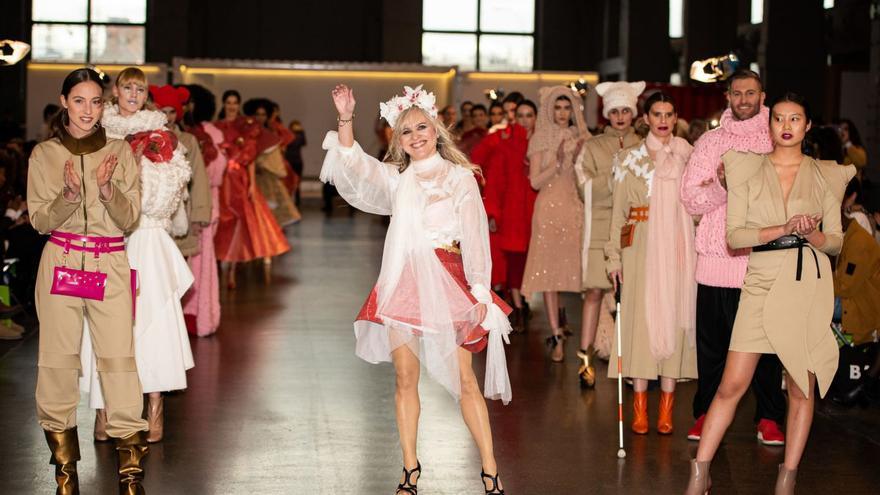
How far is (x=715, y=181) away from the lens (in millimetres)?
5777

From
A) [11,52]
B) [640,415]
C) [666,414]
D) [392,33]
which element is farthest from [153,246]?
[392,33]

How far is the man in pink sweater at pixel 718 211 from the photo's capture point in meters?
5.83

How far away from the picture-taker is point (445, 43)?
31188 mm

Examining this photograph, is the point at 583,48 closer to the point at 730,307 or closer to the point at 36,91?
the point at 36,91

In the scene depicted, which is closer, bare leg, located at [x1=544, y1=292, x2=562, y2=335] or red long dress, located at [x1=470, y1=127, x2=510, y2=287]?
bare leg, located at [x1=544, y1=292, x2=562, y2=335]

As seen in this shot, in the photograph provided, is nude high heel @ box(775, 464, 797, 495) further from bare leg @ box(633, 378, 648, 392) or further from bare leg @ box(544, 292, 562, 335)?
bare leg @ box(544, 292, 562, 335)

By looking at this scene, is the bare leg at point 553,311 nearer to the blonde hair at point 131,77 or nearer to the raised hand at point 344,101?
the blonde hair at point 131,77

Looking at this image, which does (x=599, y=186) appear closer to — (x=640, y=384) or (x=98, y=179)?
(x=640, y=384)

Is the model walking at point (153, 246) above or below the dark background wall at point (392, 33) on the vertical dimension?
below

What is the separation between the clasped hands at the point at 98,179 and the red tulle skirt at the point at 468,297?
108 centimetres

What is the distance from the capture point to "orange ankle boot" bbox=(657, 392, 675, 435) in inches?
256

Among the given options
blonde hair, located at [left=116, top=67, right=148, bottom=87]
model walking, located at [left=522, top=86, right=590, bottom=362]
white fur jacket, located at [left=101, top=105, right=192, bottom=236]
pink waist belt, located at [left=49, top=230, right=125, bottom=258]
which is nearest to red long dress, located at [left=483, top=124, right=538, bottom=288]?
model walking, located at [left=522, top=86, right=590, bottom=362]
